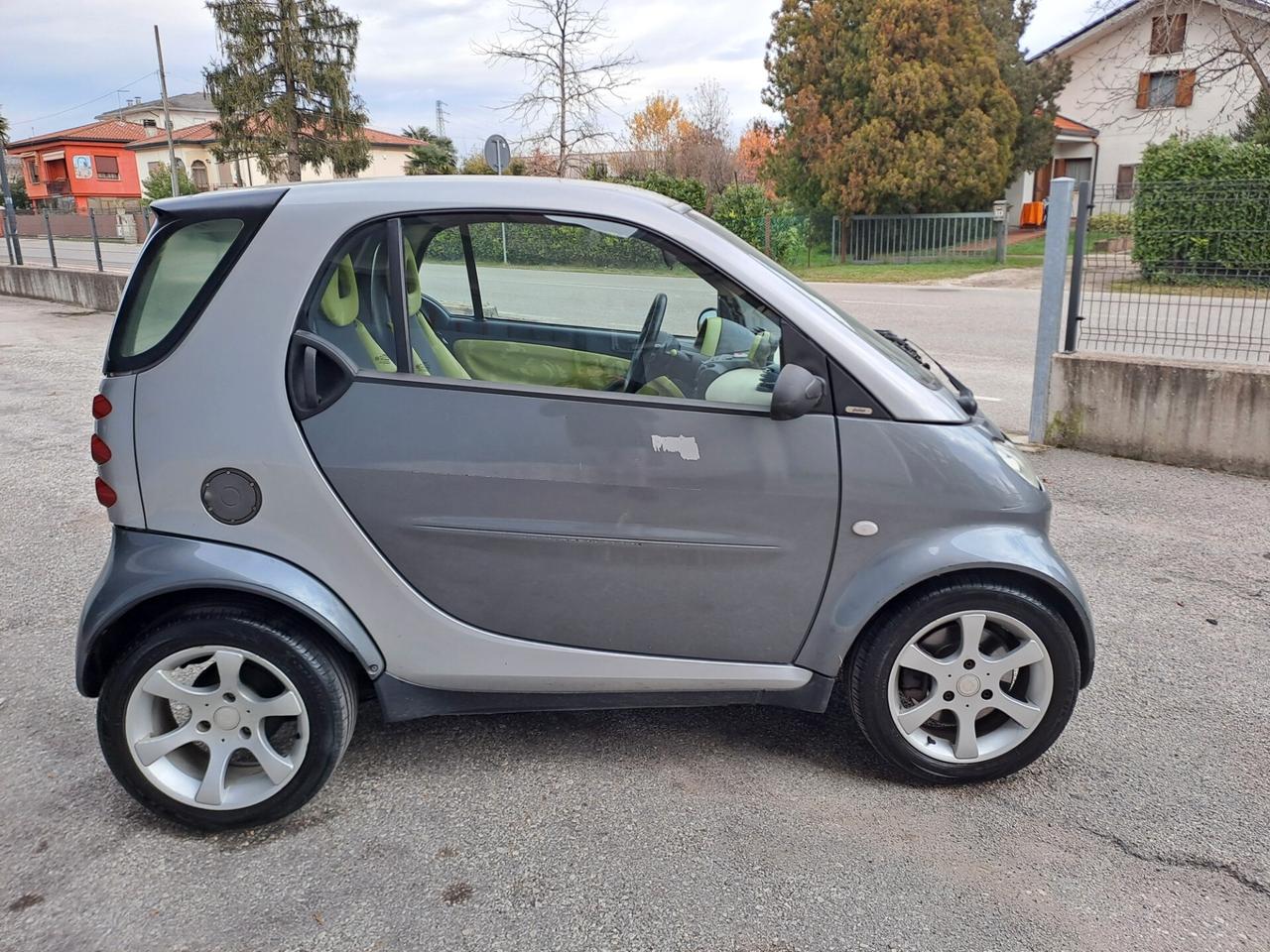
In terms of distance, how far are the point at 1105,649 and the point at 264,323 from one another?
3257 millimetres

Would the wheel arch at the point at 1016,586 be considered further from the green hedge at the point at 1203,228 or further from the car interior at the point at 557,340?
the green hedge at the point at 1203,228

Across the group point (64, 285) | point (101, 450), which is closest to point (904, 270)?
point (64, 285)

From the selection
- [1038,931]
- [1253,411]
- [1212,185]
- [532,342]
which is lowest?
[1038,931]

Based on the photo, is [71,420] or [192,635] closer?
[192,635]

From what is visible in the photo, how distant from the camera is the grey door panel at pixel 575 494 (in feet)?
8.63

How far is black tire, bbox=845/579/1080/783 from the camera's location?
8.95ft

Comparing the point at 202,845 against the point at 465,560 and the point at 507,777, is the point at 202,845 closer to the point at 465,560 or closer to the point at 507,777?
the point at 507,777

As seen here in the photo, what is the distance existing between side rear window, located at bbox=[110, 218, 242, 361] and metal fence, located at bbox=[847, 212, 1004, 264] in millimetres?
24570

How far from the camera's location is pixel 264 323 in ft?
8.67

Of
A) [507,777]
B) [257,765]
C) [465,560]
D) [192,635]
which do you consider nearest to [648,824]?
[507,777]

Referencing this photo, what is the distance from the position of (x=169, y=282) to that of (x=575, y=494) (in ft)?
4.23

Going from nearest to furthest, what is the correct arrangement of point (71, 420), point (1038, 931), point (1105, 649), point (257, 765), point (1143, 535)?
point (1038, 931) < point (257, 765) < point (1105, 649) < point (1143, 535) < point (71, 420)

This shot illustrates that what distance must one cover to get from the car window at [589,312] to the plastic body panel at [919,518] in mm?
362

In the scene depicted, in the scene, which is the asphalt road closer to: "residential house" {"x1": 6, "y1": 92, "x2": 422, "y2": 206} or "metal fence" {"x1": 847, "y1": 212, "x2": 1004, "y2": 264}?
"metal fence" {"x1": 847, "y1": 212, "x2": 1004, "y2": 264}
